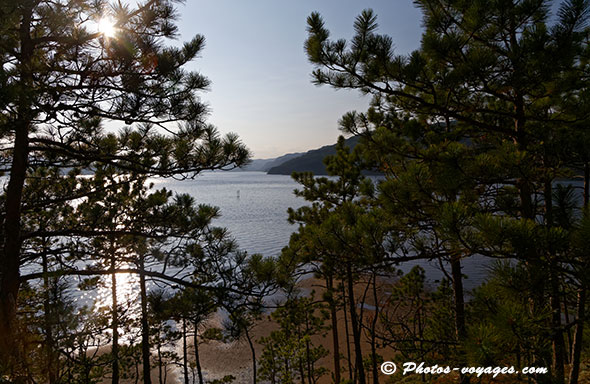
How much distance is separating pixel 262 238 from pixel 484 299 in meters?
24.8

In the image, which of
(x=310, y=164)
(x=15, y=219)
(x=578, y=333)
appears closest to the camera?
(x=578, y=333)

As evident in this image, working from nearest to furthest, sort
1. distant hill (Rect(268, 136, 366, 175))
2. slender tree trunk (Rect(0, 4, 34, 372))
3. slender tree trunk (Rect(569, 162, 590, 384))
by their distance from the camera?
slender tree trunk (Rect(569, 162, 590, 384))
slender tree trunk (Rect(0, 4, 34, 372))
distant hill (Rect(268, 136, 366, 175))

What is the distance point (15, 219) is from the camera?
11.0 ft

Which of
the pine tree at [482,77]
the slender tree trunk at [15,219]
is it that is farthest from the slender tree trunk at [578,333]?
the slender tree trunk at [15,219]

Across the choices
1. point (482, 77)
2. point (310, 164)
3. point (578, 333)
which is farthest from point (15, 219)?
point (310, 164)

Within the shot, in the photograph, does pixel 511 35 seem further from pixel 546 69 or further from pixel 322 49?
pixel 322 49

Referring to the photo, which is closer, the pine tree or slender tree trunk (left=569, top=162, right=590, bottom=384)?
slender tree trunk (left=569, top=162, right=590, bottom=384)

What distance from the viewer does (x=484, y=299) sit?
8.39ft

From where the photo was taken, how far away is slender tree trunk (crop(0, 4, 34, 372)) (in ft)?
9.32

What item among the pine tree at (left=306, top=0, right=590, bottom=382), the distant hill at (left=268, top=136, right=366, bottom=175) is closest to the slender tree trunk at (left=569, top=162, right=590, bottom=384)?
the pine tree at (left=306, top=0, right=590, bottom=382)

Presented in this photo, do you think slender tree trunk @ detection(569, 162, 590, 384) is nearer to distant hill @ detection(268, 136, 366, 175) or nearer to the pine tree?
the pine tree

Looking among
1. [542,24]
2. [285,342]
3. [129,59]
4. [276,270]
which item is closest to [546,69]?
[542,24]

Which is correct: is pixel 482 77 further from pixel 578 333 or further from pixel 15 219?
pixel 15 219

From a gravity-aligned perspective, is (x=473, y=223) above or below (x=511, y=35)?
below
